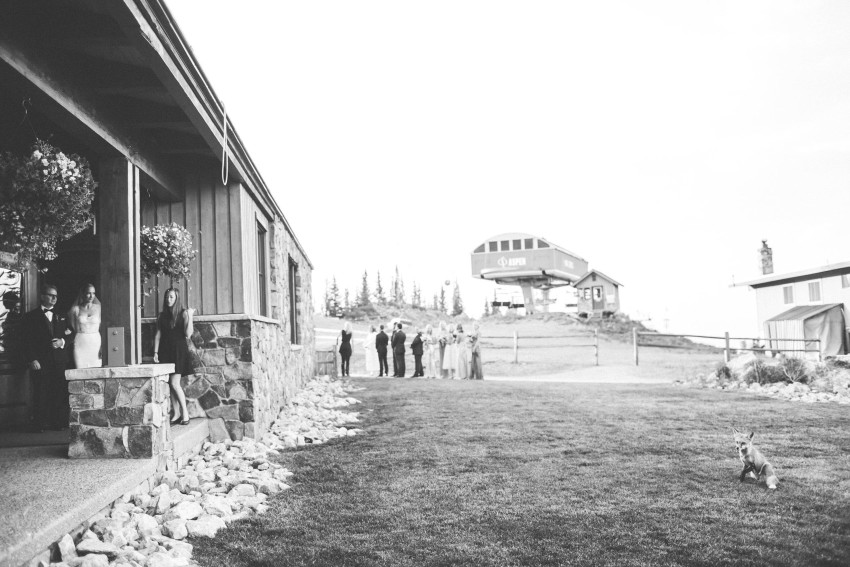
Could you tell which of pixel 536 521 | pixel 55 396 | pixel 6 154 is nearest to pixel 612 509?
pixel 536 521

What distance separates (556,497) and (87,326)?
415cm

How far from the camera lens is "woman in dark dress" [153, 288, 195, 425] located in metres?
6.28

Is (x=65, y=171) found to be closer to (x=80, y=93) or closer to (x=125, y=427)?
(x=80, y=93)

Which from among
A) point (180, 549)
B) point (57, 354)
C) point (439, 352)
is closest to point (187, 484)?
point (180, 549)

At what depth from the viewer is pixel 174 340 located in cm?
633

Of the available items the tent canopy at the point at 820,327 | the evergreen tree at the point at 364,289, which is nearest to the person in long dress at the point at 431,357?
the tent canopy at the point at 820,327

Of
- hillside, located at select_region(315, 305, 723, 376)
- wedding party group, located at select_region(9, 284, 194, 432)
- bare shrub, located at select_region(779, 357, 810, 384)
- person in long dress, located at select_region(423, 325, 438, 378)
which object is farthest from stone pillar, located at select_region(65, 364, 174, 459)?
person in long dress, located at select_region(423, 325, 438, 378)

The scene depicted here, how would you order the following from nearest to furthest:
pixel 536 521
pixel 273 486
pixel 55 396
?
pixel 536 521 < pixel 273 486 < pixel 55 396

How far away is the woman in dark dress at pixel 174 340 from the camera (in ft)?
20.6

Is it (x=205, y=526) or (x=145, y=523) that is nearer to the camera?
(x=145, y=523)

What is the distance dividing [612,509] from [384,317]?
36.1 metres

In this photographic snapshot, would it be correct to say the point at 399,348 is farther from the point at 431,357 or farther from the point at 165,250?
the point at 165,250

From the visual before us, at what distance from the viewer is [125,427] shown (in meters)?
4.57

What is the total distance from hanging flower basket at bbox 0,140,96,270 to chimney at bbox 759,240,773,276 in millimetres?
27090
